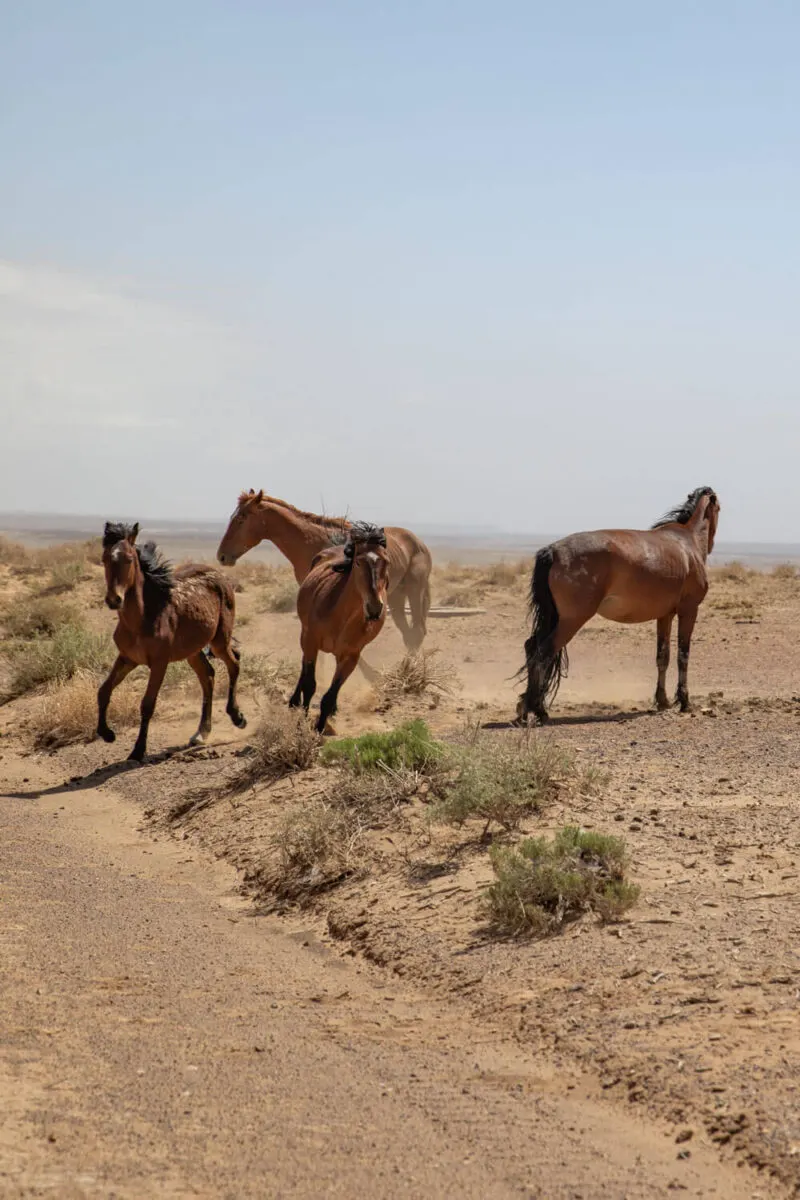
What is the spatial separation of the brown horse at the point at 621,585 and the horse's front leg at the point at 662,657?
0.01 metres

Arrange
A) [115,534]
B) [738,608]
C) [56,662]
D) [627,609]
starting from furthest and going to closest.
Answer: [738,608], [56,662], [627,609], [115,534]

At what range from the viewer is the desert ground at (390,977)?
491 centimetres

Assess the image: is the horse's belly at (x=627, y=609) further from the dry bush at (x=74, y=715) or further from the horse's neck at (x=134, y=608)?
the dry bush at (x=74, y=715)

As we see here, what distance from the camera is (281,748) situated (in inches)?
433

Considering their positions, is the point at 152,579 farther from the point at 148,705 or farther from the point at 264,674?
the point at 264,674

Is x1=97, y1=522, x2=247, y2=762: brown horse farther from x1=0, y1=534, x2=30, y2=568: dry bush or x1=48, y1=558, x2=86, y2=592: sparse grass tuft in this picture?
x1=0, y1=534, x2=30, y2=568: dry bush

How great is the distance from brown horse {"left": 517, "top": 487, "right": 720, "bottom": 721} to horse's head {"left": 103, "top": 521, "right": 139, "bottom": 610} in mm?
4227

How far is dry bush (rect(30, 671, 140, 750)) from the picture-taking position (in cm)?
1415

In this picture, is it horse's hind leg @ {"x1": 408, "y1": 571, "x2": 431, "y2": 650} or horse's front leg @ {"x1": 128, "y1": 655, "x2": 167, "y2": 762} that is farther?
horse's hind leg @ {"x1": 408, "y1": 571, "x2": 431, "y2": 650}

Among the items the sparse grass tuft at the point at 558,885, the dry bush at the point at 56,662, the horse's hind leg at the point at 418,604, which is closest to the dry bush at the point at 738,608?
the horse's hind leg at the point at 418,604

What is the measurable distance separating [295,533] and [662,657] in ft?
14.8

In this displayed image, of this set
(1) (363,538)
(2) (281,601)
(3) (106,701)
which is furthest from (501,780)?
(2) (281,601)

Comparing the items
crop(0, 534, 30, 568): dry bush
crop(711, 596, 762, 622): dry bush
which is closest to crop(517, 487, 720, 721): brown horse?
crop(711, 596, 762, 622): dry bush

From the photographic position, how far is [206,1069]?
5688mm
